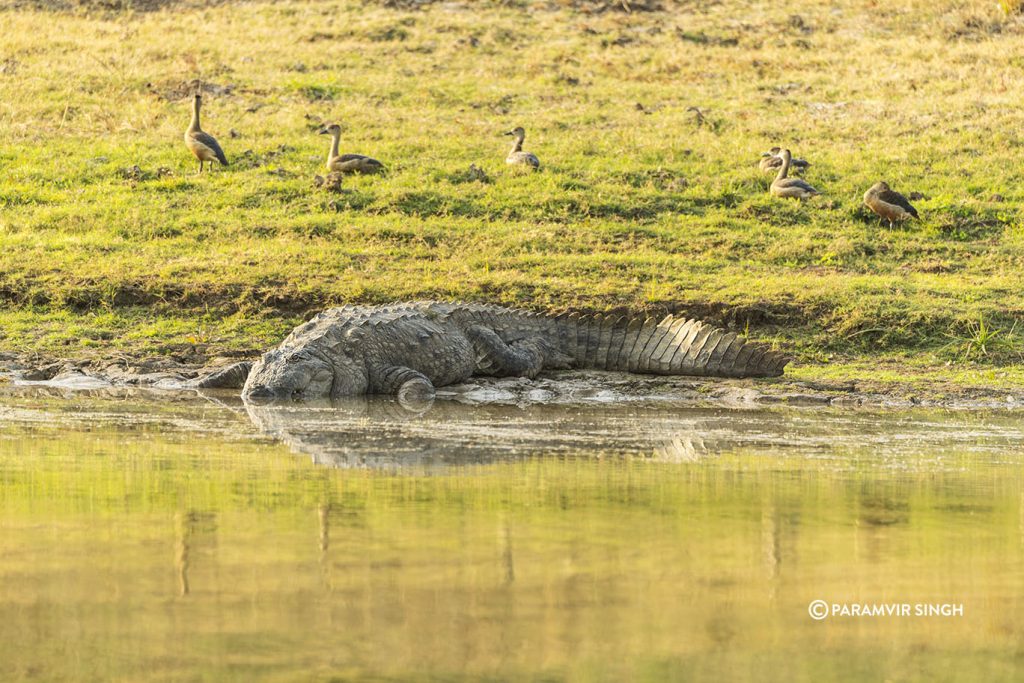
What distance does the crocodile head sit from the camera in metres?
10.4

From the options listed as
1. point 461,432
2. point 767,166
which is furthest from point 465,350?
point 767,166

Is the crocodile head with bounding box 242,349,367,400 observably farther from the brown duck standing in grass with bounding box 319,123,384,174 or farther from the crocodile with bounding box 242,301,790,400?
the brown duck standing in grass with bounding box 319,123,384,174

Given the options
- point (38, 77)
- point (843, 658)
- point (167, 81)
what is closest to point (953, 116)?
point (167, 81)

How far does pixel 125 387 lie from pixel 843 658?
8293 millimetres

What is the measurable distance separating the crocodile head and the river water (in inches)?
84.4

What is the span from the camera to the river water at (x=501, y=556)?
11.7ft

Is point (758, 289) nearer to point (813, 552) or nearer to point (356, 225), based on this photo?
point (356, 225)

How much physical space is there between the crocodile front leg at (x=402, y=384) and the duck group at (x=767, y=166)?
683 centimetres

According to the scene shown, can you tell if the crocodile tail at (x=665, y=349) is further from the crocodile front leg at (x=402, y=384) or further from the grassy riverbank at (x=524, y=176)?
the crocodile front leg at (x=402, y=384)

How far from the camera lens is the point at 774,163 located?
730 inches

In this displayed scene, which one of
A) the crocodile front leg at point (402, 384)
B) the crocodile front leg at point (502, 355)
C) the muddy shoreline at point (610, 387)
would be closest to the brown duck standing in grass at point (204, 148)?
the muddy shoreline at point (610, 387)

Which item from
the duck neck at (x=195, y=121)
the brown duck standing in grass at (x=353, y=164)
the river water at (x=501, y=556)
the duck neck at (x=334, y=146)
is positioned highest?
the duck neck at (x=195, y=121)

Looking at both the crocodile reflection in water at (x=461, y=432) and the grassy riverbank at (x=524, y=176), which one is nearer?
the crocodile reflection in water at (x=461, y=432)

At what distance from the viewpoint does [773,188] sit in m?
17.6
